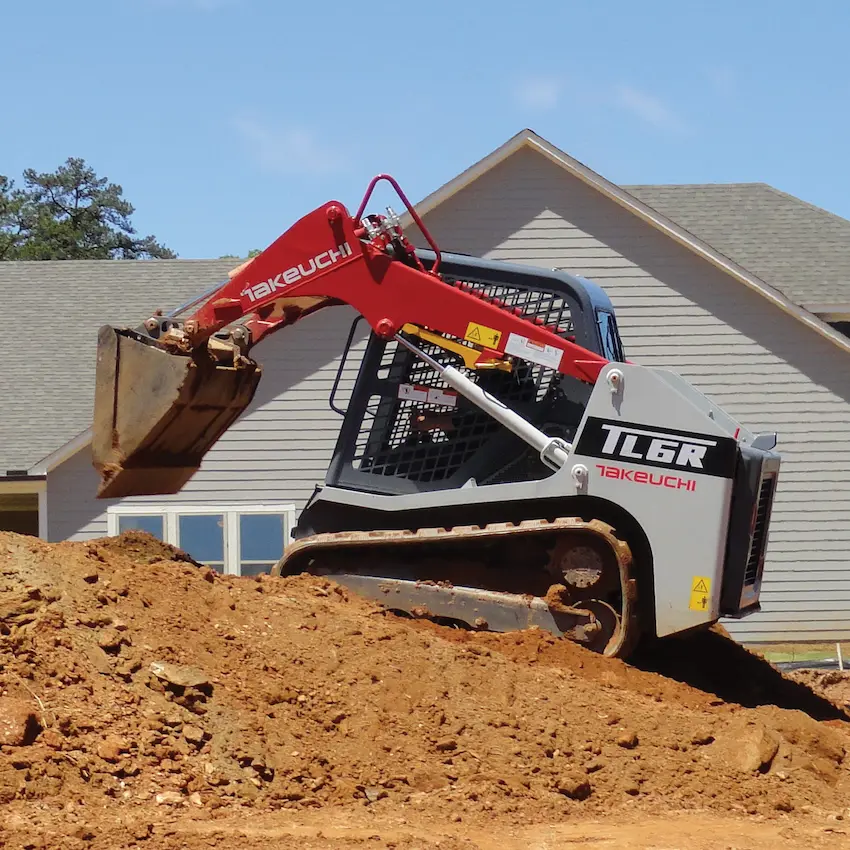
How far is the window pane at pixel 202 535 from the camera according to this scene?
1596cm

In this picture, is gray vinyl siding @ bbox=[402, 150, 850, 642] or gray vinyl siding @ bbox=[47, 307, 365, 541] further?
gray vinyl siding @ bbox=[402, 150, 850, 642]

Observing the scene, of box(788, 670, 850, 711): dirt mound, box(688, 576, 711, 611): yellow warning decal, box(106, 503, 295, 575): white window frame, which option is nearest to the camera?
→ box(688, 576, 711, 611): yellow warning decal

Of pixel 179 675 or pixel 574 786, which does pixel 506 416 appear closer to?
pixel 574 786

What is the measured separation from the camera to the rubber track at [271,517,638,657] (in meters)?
7.68

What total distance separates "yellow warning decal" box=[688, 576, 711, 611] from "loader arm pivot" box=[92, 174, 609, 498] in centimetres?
138

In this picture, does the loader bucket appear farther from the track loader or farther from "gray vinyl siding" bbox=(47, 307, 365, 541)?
"gray vinyl siding" bbox=(47, 307, 365, 541)

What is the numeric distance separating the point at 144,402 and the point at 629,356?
31.2 ft

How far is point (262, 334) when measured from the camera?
896 centimetres

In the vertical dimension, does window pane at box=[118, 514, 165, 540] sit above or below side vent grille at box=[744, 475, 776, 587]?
below

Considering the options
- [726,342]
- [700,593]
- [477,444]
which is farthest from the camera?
[726,342]

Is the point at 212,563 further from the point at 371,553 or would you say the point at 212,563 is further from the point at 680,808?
the point at 680,808

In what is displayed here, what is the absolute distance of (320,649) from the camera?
23.1ft

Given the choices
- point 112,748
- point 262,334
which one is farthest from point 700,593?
point 112,748

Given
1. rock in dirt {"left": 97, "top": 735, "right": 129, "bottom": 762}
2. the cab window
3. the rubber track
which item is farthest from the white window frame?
rock in dirt {"left": 97, "top": 735, "right": 129, "bottom": 762}
